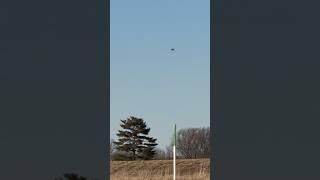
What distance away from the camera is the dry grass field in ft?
23.6

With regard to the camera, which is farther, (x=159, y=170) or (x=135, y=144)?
(x=135, y=144)

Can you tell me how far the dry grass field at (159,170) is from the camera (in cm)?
721

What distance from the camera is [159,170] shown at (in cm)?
750
